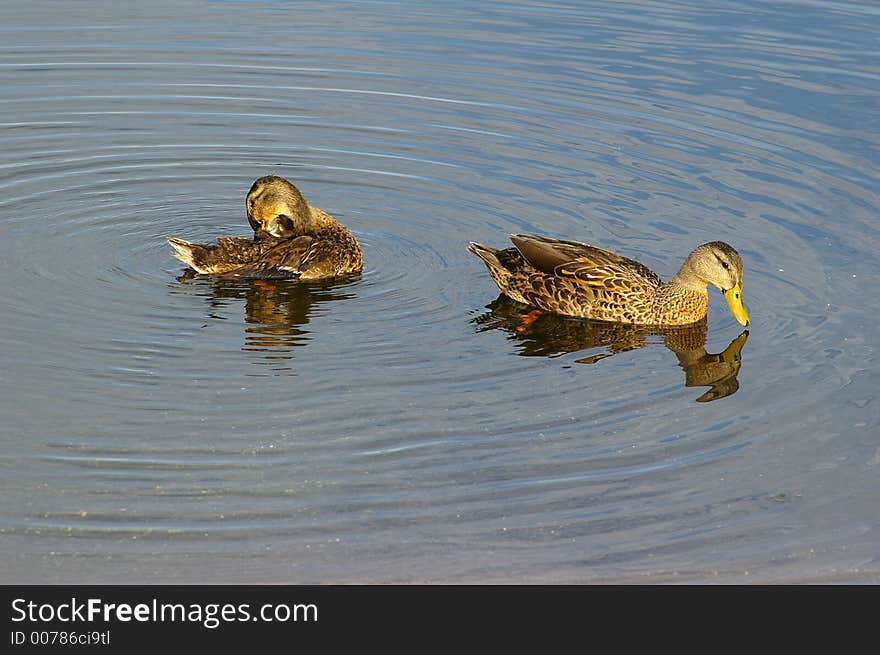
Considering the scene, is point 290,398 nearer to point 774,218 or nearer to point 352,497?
point 352,497

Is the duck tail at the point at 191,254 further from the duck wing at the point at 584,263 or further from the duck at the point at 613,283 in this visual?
the duck wing at the point at 584,263

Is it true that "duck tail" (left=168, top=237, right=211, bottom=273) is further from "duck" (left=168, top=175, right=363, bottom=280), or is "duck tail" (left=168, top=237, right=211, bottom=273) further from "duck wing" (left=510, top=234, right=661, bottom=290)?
"duck wing" (left=510, top=234, right=661, bottom=290)

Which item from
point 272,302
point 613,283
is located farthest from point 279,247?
point 613,283

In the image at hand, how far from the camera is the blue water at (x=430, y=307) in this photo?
24.8 feet

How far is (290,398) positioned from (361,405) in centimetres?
47

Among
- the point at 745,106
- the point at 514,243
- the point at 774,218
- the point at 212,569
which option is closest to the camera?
the point at 212,569

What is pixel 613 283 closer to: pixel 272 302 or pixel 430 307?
pixel 430 307

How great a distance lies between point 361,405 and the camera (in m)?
9.02

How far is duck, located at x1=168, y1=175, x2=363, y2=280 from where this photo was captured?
449 inches

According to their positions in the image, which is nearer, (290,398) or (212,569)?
(212,569)

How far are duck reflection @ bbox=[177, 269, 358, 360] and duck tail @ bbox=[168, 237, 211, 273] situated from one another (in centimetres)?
11

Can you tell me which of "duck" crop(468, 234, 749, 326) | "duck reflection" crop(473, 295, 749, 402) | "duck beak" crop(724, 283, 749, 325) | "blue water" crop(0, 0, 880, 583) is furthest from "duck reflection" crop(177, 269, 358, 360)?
"duck beak" crop(724, 283, 749, 325)

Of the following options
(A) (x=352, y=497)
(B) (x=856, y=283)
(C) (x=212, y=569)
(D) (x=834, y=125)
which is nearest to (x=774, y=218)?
(B) (x=856, y=283)

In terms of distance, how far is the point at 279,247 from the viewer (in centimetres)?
1162
